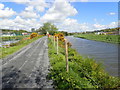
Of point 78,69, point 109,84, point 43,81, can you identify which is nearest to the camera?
point 109,84

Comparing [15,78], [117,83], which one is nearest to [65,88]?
[117,83]

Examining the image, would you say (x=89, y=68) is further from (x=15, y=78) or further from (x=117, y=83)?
(x=15, y=78)

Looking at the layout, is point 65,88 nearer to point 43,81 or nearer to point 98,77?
point 43,81

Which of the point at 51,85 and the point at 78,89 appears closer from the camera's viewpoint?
the point at 78,89

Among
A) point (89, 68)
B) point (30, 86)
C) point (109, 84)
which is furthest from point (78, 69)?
point (30, 86)

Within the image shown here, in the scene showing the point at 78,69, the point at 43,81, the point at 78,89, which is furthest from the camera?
the point at 78,69

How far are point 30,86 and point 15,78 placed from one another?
1387 mm

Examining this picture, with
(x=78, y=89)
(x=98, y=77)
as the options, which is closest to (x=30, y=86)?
(x=78, y=89)

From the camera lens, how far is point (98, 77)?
586 cm

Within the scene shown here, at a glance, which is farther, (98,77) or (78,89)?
(98,77)

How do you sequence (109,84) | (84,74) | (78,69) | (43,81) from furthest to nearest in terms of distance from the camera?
(78,69), (84,74), (43,81), (109,84)

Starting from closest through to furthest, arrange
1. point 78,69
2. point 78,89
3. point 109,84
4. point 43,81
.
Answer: point 78,89, point 109,84, point 43,81, point 78,69

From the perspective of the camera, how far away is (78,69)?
6.82 meters

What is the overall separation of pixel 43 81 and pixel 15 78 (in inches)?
60.4
